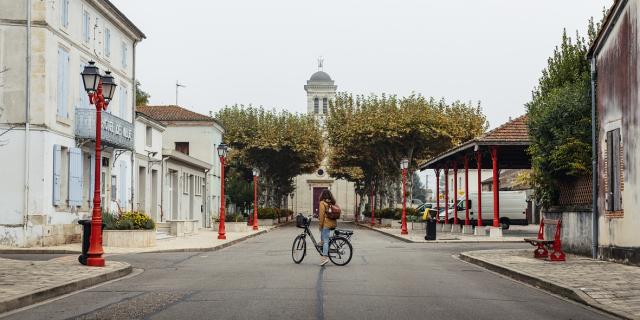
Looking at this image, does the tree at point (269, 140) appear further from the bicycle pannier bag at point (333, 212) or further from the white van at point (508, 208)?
the bicycle pannier bag at point (333, 212)

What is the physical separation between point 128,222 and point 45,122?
3957 mm

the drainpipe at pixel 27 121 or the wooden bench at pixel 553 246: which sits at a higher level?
the drainpipe at pixel 27 121

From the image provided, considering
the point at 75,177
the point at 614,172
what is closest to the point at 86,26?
the point at 75,177

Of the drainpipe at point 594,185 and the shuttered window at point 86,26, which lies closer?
the drainpipe at point 594,185

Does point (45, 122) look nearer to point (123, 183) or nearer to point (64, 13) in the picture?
point (64, 13)

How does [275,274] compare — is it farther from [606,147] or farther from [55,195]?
[55,195]

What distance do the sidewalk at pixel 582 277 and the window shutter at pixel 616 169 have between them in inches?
52.5

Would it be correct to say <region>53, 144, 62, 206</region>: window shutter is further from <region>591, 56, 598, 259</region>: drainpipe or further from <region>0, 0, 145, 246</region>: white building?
<region>591, 56, 598, 259</region>: drainpipe

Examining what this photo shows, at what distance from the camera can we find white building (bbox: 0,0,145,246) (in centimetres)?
2452

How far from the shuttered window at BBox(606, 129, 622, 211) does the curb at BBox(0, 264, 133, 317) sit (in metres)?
10.5

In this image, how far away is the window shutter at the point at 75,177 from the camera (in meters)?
26.8

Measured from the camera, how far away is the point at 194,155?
5484 centimetres

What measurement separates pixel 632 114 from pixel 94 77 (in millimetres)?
11211

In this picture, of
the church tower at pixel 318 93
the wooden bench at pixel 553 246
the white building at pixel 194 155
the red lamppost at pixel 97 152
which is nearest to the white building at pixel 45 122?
the red lamppost at pixel 97 152
